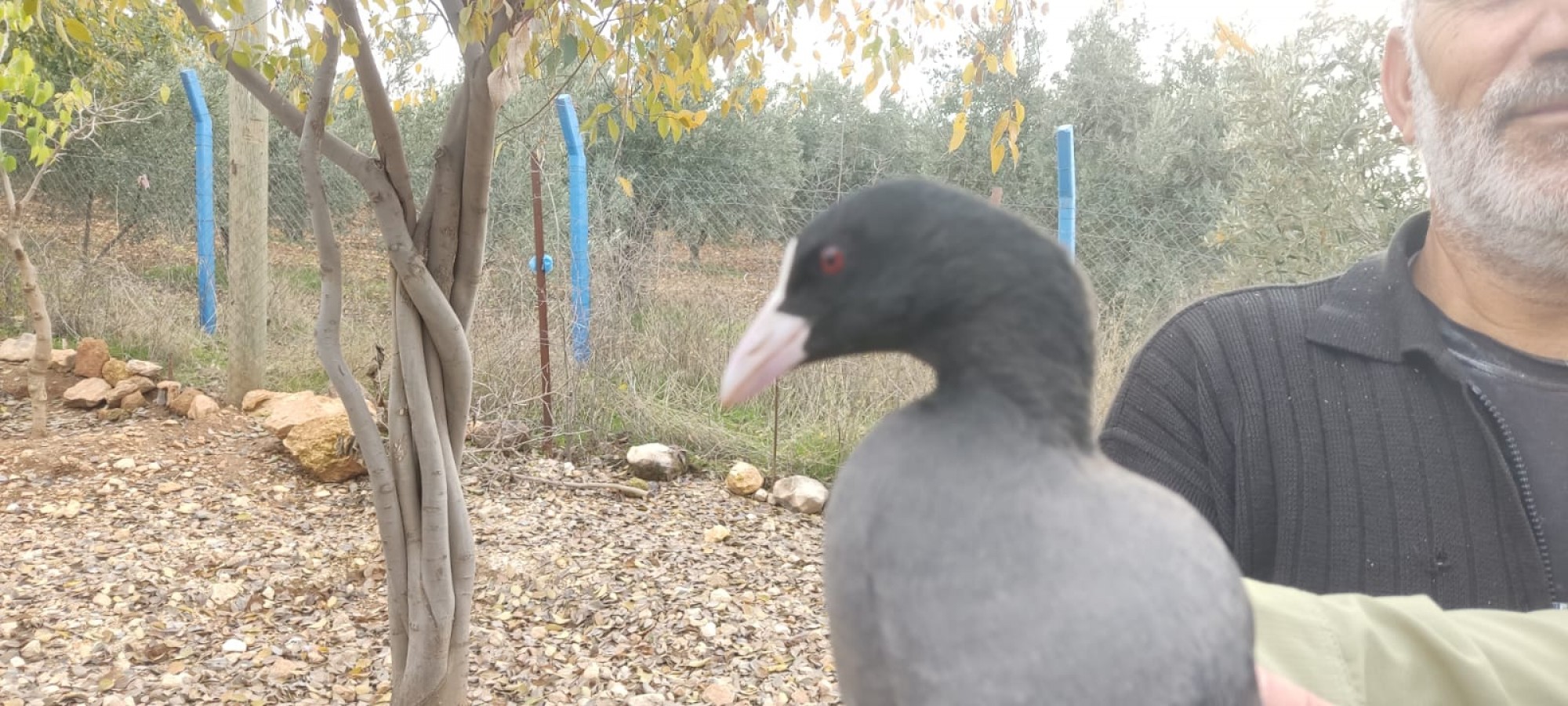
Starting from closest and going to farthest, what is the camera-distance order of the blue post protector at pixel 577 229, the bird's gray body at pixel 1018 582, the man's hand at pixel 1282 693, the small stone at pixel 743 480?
the bird's gray body at pixel 1018 582 < the man's hand at pixel 1282 693 < the small stone at pixel 743 480 < the blue post protector at pixel 577 229

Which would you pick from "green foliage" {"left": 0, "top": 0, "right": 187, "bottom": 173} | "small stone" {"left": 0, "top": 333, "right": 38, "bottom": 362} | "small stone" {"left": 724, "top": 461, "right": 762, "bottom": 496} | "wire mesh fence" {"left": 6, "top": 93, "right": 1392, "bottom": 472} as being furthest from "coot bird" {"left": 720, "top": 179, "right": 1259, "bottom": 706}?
"small stone" {"left": 0, "top": 333, "right": 38, "bottom": 362}

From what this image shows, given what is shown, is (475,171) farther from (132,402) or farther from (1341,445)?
(132,402)

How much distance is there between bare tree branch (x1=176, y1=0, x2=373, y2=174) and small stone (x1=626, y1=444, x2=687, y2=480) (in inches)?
116

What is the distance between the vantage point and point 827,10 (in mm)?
3129

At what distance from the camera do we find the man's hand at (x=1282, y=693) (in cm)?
94

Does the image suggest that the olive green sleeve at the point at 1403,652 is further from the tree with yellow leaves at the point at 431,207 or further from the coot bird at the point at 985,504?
the tree with yellow leaves at the point at 431,207

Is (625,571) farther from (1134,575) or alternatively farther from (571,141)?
(1134,575)

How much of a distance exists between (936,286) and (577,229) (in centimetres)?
566

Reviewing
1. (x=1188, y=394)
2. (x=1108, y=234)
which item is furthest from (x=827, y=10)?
(x=1108, y=234)

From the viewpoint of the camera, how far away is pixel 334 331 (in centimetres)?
272

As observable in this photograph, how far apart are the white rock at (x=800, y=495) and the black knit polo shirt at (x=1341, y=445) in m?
3.44

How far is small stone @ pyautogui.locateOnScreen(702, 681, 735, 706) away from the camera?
3404 mm

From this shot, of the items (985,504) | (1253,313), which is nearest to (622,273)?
(1253,313)

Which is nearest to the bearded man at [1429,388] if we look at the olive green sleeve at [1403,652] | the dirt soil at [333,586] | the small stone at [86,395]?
the olive green sleeve at [1403,652]
